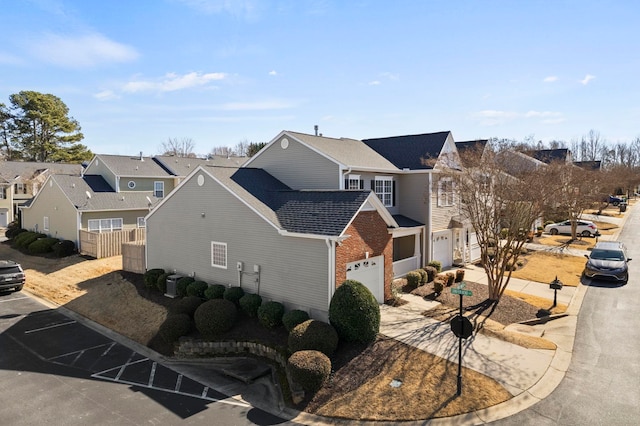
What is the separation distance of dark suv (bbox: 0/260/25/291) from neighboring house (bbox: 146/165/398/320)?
918 cm

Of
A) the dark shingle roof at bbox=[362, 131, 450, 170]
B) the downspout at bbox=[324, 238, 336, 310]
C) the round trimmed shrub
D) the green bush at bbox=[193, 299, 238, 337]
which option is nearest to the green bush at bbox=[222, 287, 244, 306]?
the green bush at bbox=[193, 299, 238, 337]

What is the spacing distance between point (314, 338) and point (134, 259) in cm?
1598

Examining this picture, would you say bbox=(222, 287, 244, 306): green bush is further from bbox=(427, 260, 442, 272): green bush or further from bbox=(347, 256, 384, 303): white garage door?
bbox=(427, 260, 442, 272): green bush

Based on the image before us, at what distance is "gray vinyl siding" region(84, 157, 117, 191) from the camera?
37281mm

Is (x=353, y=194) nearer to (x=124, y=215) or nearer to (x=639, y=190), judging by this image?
(x=124, y=215)

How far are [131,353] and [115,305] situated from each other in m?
5.87

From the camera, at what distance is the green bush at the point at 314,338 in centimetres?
1320

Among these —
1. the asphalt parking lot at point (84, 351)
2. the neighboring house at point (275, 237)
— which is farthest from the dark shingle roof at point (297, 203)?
the asphalt parking lot at point (84, 351)

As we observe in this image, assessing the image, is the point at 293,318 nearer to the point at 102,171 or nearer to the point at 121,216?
the point at 121,216

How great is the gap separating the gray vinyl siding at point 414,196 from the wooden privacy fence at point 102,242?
21.0 metres

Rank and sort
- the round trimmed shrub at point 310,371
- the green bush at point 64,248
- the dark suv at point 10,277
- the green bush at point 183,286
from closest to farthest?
1. the round trimmed shrub at point 310,371
2. the green bush at point 183,286
3. the dark suv at point 10,277
4. the green bush at point 64,248

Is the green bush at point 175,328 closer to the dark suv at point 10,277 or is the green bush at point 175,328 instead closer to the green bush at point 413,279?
the green bush at point 413,279

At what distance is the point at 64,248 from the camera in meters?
30.7

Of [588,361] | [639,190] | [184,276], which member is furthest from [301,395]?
[639,190]
